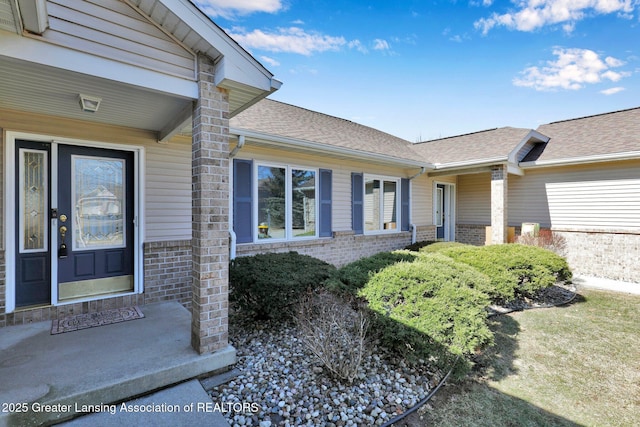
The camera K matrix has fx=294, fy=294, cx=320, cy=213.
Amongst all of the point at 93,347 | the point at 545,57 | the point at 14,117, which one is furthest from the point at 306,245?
the point at 545,57

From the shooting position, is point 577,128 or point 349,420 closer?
point 349,420

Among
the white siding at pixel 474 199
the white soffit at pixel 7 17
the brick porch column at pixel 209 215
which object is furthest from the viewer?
the white siding at pixel 474 199

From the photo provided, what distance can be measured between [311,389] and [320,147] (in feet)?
15.9

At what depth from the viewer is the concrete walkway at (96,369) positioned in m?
2.28

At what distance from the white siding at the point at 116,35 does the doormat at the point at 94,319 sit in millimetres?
3178

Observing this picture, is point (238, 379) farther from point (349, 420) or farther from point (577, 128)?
point (577, 128)

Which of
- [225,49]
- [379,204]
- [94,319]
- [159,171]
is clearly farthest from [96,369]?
[379,204]

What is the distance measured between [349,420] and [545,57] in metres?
11.4

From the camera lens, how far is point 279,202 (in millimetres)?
6492

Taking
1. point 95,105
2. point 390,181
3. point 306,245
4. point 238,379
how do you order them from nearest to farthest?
point 238,379
point 95,105
point 306,245
point 390,181

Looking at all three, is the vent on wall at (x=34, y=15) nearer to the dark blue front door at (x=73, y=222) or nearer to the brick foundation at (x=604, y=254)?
the dark blue front door at (x=73, y=222)

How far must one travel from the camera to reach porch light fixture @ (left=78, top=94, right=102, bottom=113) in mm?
3204

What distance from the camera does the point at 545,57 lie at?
901 cm

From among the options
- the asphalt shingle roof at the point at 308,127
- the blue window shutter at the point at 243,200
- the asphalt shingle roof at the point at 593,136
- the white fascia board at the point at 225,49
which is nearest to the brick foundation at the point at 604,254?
the asphalt shingle roof at the point at 593,136
